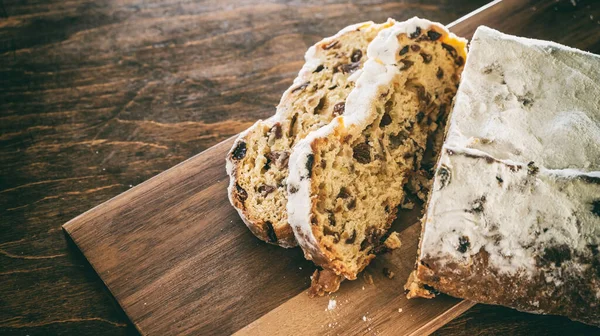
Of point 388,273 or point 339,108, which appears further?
point 339,108

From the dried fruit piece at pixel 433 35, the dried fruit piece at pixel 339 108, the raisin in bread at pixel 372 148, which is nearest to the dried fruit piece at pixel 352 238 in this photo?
the raisin in bread at pixel 372 148

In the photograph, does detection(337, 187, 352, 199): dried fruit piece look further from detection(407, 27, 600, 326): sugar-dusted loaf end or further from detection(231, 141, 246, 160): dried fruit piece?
detection(231, 141, 246, 160): dried fruit piece

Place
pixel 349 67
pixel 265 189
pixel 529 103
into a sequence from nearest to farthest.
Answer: pixel 529 103 → pixel 265 189 → pixel 349 67

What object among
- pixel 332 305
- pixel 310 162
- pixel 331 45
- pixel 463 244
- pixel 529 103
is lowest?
pixel 332 305

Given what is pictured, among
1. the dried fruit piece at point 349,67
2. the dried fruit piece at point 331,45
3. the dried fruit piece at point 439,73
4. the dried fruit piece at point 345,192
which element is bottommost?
the dried fruit piece at point 345,192

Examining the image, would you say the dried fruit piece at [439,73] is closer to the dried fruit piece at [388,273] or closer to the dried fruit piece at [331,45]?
the dried fruit piece at [331,45]

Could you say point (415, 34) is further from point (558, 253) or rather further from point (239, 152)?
point (558, 253)

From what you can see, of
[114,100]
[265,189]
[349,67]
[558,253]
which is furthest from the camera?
[114,100]

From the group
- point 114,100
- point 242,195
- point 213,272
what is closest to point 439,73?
point 242,195

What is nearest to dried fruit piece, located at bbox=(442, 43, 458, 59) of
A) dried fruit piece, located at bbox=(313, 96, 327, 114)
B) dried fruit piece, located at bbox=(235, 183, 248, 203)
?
dried fruit piece, located at bbox=(313, 96, 327, 114)
